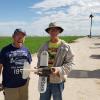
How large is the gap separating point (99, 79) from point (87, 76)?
3.06 ft

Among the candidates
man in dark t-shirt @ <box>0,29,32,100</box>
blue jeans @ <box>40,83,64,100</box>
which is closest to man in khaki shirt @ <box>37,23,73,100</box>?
blue jeans @ <box>40,83,64,100</box>

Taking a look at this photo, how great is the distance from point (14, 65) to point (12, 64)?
36mm

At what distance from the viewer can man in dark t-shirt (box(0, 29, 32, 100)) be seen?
19.9 ft

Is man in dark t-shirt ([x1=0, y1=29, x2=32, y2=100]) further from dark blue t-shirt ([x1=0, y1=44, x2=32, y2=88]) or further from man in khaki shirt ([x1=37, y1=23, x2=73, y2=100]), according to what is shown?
man in khaki shirt ([x1=37, y1=23, x2=73, y2=100])

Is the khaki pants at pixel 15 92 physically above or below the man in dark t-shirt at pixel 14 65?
below

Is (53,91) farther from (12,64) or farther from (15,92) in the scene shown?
(12,64)

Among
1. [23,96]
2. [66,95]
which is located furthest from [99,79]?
[23,96]

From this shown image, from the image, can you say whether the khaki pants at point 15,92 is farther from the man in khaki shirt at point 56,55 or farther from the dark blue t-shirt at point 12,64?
the man in khaki shirt at point 56,55

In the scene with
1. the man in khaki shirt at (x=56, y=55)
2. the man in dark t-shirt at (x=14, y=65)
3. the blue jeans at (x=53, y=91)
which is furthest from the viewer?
the man in dark t-shirt at (x=14, y=65)

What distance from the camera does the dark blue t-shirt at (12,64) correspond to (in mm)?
6066

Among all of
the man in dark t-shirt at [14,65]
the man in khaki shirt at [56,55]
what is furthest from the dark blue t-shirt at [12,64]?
the man in khaki shirt at [56,55]

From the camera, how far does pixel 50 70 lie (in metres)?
5.38

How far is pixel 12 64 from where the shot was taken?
19.9 ft

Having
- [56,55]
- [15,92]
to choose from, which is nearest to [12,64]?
[15,92]
